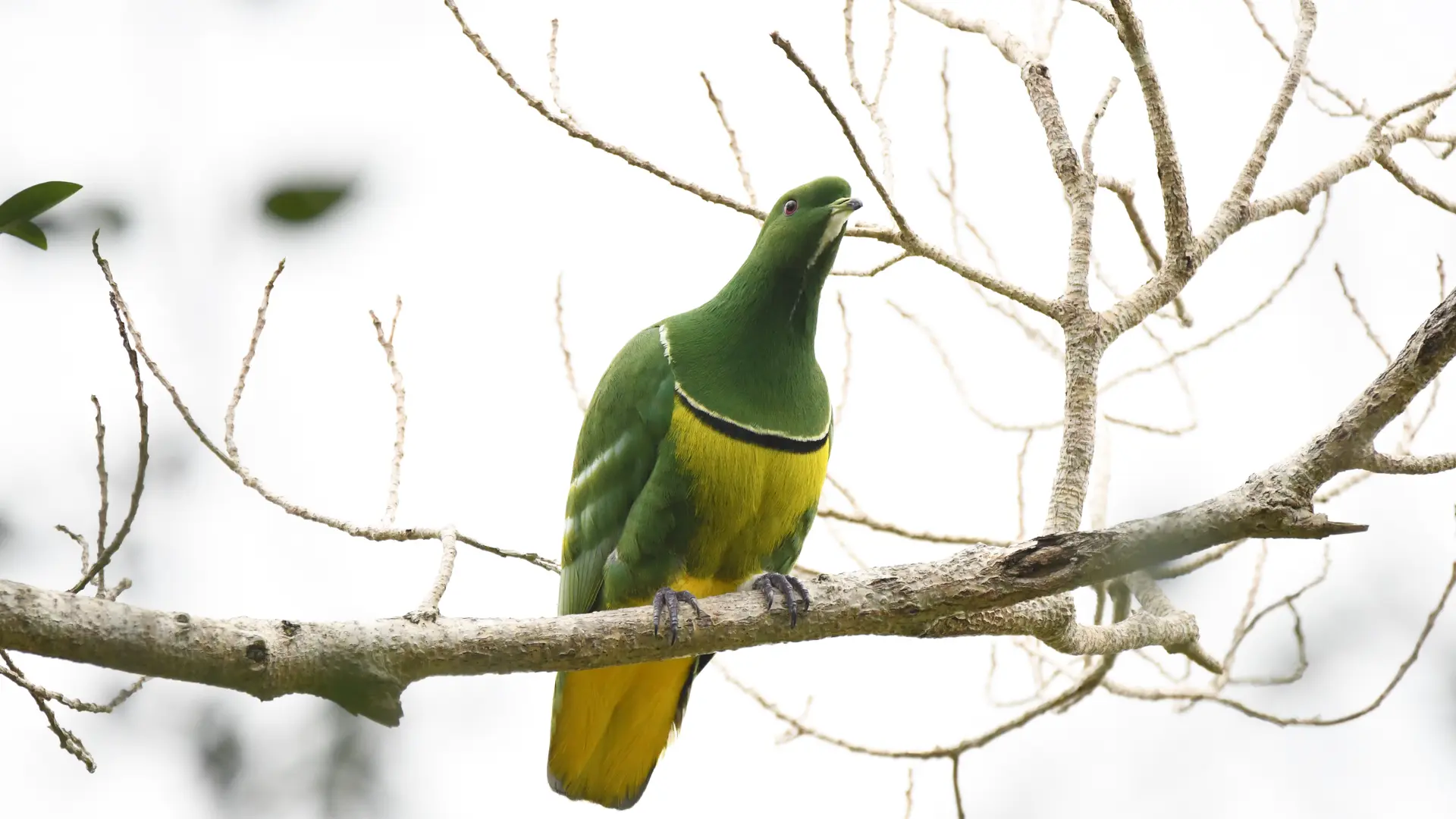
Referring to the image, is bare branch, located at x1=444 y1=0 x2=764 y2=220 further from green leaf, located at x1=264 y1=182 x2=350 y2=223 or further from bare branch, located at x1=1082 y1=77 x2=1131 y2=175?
green leaf, located at x1=264 y1=182 x2=350 y2=223

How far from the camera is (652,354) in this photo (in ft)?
10.9

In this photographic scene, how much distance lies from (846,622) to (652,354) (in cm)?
105

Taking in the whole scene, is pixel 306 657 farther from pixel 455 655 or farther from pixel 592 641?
pixel 592 641

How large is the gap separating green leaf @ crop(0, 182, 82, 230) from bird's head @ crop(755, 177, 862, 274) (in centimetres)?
232

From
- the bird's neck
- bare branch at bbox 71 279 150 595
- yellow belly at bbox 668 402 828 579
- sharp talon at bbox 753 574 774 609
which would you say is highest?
the bird's neck

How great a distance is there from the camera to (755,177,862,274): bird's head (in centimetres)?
332

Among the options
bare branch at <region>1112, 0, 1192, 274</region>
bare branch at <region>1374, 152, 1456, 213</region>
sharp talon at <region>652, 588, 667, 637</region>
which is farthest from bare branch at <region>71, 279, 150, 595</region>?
bare branch at <region>1374, 152, 1456, 213</region>

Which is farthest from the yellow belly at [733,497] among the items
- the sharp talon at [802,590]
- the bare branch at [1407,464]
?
the bare branch at [1407,464]

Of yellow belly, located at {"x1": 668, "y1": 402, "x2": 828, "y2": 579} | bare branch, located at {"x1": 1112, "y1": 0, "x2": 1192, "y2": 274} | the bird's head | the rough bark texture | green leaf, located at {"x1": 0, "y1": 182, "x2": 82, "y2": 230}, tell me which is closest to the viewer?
green leaf, located at {"x1": 0, "y1": 182, "x2": 82, "y2": 230}

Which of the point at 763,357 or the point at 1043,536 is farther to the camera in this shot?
the point at 763,357

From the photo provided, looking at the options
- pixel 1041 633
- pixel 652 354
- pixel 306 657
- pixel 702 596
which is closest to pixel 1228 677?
pixel 1041 633

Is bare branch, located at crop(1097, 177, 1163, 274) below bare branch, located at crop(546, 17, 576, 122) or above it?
above

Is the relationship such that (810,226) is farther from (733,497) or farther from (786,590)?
(786,590)

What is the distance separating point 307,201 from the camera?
0.88 meters
